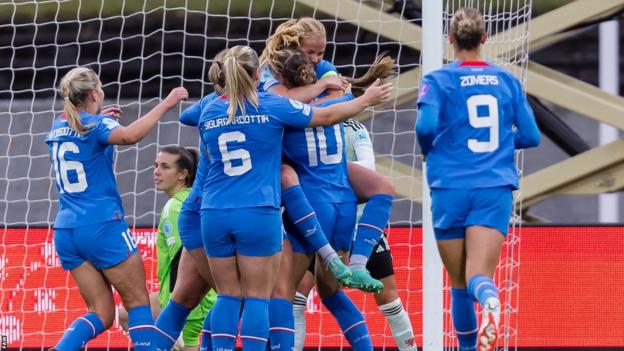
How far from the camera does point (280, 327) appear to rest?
20.1 feet

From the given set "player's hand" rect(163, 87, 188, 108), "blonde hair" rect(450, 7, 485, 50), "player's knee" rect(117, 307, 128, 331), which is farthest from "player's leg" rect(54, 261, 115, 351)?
"blonde hair" rect(450, 7, 485, 50)

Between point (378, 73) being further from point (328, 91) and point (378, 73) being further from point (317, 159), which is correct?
point (317, 159)

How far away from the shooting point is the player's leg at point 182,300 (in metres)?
6.54

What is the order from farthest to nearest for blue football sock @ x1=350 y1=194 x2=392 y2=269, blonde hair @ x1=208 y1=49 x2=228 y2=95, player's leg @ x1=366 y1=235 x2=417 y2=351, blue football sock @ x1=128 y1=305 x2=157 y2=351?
1. player's leg @ x1=366 y1=235 x2=417 y2=351
2. blue football sock @ x1=128 y1=305 x2=157 y2=351
3. blue football sock @ x1=350 y1=194 x2=392 y2=269
4. blonde hair @ x1=208 y1=49 x2=228 y2=95

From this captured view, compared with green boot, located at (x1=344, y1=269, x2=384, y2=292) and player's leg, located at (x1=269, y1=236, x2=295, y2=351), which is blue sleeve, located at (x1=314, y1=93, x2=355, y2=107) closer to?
player's leg, located at (x1=269, y1=236, x2=295, y2=351)

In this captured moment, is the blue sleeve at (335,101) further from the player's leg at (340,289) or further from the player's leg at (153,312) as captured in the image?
the player's leg at (153,312)

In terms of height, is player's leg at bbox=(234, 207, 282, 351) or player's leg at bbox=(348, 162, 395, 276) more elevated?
player's leg at bbox=(348, 162, 395, 276)

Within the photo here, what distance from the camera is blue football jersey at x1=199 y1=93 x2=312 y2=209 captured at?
19.3 ft

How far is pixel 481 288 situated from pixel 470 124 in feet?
2.58

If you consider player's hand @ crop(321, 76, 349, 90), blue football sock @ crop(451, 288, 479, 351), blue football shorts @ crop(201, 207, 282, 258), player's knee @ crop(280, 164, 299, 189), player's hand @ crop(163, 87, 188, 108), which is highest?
player's hand @ crop(321, 76, 349, 90)

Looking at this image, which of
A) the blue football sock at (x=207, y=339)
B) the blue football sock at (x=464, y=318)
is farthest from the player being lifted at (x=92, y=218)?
the blue football sock at (x=464, y=318)

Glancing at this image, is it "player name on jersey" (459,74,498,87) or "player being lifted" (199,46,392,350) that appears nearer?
"player name on jersey" (459,74,498,87)

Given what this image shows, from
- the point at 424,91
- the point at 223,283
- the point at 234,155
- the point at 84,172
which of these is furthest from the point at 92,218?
the point at 424,91

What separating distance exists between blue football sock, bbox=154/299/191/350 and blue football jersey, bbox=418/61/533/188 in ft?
5.58
